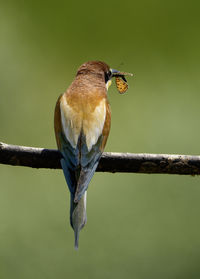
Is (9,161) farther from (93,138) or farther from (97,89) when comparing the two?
(97,89)

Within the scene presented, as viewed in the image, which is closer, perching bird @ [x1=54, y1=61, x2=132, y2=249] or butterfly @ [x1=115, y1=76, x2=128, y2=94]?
perching bird @ [x1=54, y1=61, x2=132, y2=249]

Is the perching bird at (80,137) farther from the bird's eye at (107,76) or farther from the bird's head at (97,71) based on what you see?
the bird's eye at (107,76)

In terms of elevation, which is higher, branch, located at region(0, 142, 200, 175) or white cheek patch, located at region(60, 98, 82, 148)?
white cheek patch, located at region(60, 98, 82, 148)

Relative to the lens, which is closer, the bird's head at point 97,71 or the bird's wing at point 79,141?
the bird's wing at point 79,141

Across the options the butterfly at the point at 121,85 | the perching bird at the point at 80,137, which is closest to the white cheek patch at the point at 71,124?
the perching bird at the point at 80,137

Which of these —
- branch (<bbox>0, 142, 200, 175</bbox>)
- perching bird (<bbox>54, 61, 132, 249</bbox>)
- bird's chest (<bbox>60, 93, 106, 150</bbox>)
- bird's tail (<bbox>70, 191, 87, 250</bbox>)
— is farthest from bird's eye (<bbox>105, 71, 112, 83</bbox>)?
bird's tail (<bbox>70, 191, 87, 250</bbox>)

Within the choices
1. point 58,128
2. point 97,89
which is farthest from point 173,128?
point 58,128

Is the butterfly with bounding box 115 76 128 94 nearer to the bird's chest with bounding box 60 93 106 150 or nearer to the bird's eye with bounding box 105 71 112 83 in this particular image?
the bird's eye with bounding box 105 71 112 83
